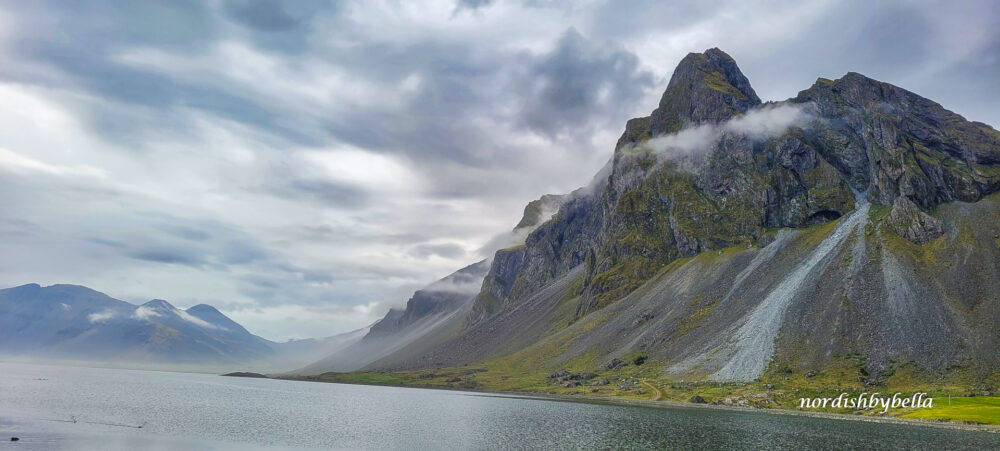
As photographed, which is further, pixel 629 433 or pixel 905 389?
pixel 905 389

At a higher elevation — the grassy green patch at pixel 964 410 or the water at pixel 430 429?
the water at pixel 430 429

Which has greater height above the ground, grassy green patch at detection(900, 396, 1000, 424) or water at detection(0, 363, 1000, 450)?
water at detection(0, 363, 1000, 450)

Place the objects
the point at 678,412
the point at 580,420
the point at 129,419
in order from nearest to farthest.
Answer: the point at 129,419
the point at 580,420
the point at 678,412

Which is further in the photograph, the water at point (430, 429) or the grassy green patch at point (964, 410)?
the grassy green patch at point (964, 410)

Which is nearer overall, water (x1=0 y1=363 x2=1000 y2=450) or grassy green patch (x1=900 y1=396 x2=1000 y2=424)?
water (x1=0 y1=363 x2=1000 y2=450)

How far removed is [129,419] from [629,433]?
82.8 metres

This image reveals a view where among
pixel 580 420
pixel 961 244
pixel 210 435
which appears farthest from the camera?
pixel 961 244

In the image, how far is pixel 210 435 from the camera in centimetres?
8206

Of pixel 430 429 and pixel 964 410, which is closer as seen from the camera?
pixel 430 429

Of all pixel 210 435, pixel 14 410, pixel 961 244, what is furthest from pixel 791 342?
pixel 14 410

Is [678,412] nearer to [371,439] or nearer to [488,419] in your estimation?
[488,419]

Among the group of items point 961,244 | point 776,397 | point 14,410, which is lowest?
point 776,397

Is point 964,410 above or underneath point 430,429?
underneath

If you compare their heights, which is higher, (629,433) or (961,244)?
(961,244)
